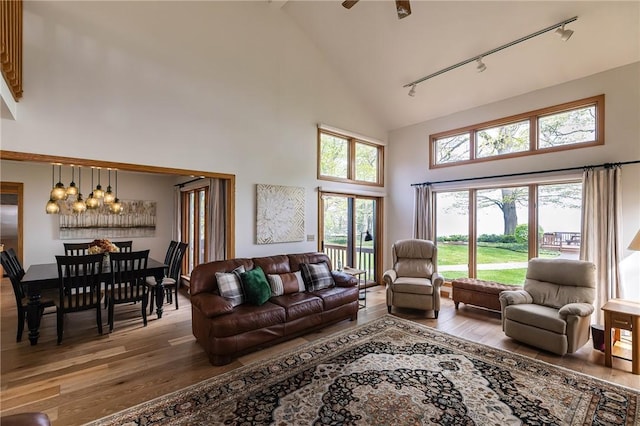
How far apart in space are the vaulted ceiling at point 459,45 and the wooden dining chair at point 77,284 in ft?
15.9

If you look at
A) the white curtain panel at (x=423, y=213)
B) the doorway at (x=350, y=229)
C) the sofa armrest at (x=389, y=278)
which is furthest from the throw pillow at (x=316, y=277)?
the white curtain panel at (x=423, y=213)

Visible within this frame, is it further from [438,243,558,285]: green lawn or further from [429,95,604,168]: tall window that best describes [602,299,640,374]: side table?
[429,95,604,168]: tall window

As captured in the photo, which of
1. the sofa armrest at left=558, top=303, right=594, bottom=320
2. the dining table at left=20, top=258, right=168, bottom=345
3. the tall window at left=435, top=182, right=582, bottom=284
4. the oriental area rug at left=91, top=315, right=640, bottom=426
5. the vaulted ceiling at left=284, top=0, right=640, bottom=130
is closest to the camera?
the oriental area rug at left=91, top=315, right=640, bottom=426

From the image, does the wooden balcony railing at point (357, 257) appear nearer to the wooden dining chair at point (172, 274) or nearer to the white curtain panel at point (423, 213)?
the white curtain panel at point (423, 213)

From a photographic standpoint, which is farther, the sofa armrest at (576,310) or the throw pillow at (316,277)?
the throw pillow at (316,277)

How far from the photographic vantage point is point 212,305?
3.06 meters

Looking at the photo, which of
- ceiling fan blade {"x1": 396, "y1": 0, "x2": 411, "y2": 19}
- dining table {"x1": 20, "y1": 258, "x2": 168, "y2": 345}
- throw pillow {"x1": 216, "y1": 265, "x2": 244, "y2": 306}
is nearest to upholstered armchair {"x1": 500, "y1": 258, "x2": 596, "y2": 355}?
throw pillow {"x1": 216, "y1": 265, "x2": 244, "y2": 306}

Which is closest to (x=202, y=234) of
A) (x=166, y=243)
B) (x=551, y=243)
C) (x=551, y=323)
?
(x=166, y=243)

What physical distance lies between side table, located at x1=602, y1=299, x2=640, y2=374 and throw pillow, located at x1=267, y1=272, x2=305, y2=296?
346 centimetres

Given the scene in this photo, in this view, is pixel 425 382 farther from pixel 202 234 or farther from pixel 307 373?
pixel 202 234

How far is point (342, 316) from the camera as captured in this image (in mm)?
4043

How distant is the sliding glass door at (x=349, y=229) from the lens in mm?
5672

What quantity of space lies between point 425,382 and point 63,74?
489 cm

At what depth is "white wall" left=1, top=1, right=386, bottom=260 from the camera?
3045 millimetres
